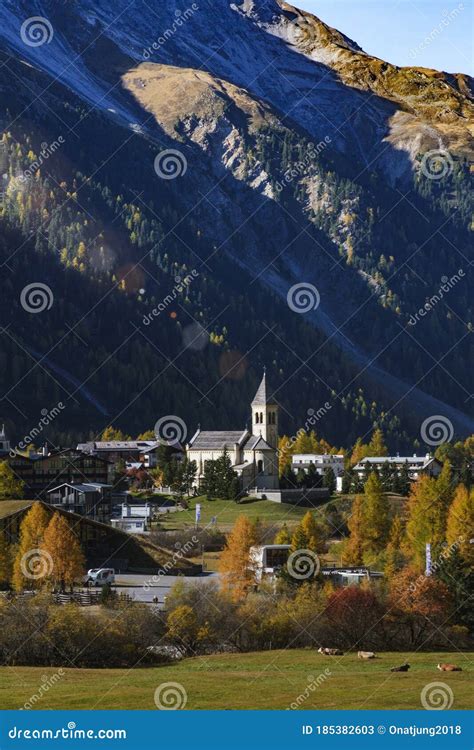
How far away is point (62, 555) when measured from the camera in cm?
9006

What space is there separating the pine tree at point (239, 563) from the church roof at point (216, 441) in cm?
6108

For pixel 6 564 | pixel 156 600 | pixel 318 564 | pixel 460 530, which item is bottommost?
pixel 6 564

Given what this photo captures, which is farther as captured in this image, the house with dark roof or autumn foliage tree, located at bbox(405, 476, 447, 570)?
the house with dark roof

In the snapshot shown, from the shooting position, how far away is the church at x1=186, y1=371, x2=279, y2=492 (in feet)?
494

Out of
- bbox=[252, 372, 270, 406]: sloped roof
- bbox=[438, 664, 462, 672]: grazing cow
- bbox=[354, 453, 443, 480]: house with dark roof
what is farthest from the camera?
bbox=[252, 372, 270, 406]: sloped roof

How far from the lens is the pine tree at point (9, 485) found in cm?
12689

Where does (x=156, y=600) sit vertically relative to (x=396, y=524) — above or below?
below

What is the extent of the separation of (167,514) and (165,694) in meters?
76.2

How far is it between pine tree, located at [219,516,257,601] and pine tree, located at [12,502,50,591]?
39.9 feet

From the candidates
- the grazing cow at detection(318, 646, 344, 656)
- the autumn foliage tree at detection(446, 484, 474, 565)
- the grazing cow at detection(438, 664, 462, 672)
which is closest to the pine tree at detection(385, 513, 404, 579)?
the autumn foliage tree at detection(446, 484, 474, 565)

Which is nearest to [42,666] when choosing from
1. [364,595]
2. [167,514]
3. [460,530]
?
[364,595]

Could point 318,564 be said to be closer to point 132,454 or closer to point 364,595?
point 364,595

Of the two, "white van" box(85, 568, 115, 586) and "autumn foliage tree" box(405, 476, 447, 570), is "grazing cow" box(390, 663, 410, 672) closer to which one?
"autumn foliage tree" box(405, 476, 447, 570)

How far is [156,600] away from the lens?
3206 inches
